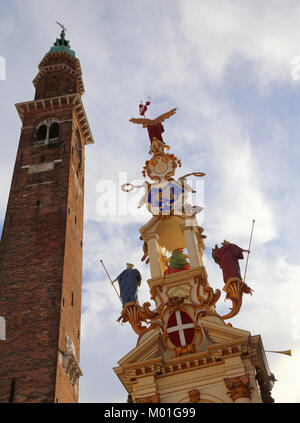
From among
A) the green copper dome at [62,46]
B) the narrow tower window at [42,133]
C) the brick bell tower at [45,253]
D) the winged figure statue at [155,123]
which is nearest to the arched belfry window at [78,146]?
the brick bell tower at [45,253]

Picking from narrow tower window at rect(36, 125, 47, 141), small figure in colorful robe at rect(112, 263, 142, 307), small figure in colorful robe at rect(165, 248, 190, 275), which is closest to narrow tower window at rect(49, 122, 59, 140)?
narrow tower window at rect(36, 125, 47, 141)

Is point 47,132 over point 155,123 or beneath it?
over

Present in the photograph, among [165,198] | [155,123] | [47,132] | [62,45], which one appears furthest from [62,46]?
[165,198]

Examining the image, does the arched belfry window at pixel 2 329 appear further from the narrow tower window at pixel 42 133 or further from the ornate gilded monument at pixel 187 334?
the narrow tower window at pixel 42 133

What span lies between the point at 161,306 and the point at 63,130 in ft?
85.9

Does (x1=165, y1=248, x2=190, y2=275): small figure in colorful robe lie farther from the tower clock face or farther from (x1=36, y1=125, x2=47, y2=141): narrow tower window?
(x1=36, y1=125, x2=47, y2=141): narrow tower window

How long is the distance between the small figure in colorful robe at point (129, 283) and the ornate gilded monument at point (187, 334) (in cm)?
35

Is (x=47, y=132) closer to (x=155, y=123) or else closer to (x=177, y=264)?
(x=155, y=123)

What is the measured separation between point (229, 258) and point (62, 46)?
41.2 m

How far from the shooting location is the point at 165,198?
20.1 metres

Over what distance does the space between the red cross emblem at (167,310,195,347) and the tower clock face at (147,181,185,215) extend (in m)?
4.86

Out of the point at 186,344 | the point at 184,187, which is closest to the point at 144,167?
the point at 184,187

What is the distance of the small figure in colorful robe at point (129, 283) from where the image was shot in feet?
56.6

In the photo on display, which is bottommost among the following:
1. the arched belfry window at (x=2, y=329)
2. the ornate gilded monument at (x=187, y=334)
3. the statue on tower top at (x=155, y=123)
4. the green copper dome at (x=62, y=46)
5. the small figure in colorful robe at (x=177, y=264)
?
the ornate gilded monument at (x=187, y=334)
